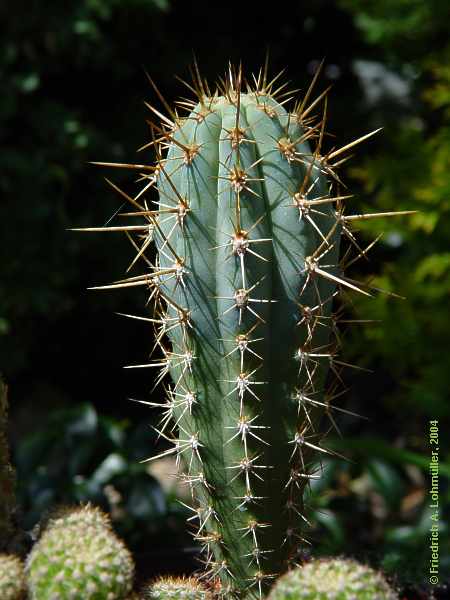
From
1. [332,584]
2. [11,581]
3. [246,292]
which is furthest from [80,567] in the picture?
[246,292]

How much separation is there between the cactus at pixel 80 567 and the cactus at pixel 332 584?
25cm

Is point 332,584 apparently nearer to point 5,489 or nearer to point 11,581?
point 11,581

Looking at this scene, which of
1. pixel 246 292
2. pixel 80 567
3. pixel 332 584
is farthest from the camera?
pixel 246 292

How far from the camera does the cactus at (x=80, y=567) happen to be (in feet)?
4.10

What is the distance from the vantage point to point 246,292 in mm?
1396

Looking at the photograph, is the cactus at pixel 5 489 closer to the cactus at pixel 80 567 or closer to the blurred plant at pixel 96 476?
the cactus at pixel 80 567

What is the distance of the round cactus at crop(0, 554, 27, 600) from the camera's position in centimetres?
133

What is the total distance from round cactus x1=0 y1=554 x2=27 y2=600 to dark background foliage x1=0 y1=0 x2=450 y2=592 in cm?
127

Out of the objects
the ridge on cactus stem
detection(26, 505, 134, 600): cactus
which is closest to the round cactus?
detection(26, 505, 134, 600): cactus

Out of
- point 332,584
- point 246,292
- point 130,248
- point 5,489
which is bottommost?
point 332,584

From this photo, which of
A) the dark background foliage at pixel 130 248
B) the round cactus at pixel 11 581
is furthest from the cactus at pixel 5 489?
the dark background foliage at pixel 130 248

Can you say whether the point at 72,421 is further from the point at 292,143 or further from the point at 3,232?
the point at 292,143

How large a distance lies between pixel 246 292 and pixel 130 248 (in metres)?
2.88

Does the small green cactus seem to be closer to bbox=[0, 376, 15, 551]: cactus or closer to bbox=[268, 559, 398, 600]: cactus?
bbox=[268, 559, 398, 600]: cactus
